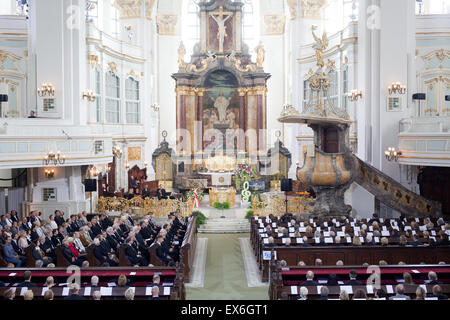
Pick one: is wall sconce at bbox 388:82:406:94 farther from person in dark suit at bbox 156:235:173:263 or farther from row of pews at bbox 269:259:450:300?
person in dark suit at bbox 156:235:173:263

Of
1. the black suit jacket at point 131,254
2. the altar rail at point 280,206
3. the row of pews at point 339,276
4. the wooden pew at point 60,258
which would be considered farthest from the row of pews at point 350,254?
the altar rail at point 280,206

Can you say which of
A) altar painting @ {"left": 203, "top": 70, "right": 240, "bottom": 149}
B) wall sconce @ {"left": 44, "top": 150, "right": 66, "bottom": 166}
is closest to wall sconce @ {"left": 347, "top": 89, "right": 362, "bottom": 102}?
altar painting @ {"left": 203, "top": 70, "right": 240, "bottom": 149}

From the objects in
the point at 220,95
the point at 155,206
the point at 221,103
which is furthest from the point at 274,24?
the point at 155,206

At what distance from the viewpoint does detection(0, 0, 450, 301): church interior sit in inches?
476

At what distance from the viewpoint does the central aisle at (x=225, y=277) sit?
12.0 m

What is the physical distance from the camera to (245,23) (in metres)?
36.8

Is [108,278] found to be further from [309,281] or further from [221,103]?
[221,103]

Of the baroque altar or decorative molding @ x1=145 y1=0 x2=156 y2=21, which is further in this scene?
the baroque altar

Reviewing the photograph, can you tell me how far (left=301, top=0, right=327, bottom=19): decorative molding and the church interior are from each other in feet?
0.31

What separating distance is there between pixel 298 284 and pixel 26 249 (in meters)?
7.58

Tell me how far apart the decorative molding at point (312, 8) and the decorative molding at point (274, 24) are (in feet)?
14.8

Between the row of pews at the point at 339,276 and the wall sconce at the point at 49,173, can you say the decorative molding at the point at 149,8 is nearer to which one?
the wall sconce at the point at 49,173
